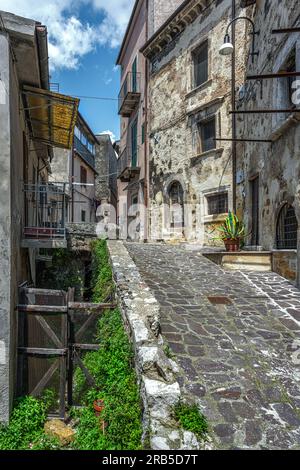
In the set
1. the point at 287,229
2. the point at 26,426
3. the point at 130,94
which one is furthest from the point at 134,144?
the point at 26,426

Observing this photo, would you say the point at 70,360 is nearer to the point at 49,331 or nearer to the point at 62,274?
the point at 49,331

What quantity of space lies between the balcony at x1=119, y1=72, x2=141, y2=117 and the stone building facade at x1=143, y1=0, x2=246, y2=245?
1754 mm

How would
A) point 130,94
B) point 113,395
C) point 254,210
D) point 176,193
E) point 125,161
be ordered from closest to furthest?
point 113,395
point 254,210
point 176,193
point 130,94
point 125,161

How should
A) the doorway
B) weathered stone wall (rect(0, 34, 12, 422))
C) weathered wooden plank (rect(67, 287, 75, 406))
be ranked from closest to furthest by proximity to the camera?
weathered stone wall (rect(0, 34, 12, 422)), weathered wooden plank (rect(67, 287, 75, 406)), the doorway

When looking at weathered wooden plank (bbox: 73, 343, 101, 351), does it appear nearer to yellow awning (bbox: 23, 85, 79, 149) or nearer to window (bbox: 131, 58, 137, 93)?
yellow awning (bbox: 23, 85, 79, 149)

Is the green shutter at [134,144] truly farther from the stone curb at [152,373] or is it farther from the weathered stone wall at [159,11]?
the stone curb at [152,373]

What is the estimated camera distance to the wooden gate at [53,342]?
5.73 meters

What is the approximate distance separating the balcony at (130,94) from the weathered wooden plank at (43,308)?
15436 mm

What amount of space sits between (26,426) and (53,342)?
136cm

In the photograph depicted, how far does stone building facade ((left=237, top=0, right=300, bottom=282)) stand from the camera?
6.96 metres

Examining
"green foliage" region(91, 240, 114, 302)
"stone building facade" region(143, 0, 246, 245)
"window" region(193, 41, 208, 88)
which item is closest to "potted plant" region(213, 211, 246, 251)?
"stone building facade" region(143, 0, 246, 245)

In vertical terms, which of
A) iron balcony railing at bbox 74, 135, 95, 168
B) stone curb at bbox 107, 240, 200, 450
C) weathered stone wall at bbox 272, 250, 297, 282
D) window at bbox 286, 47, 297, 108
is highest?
iron balcony railing at bbox 74, 135, 95, 168

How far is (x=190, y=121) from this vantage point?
14219 mm

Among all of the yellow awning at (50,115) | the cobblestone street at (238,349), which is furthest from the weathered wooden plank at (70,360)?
the yellow awning at (50,115)
